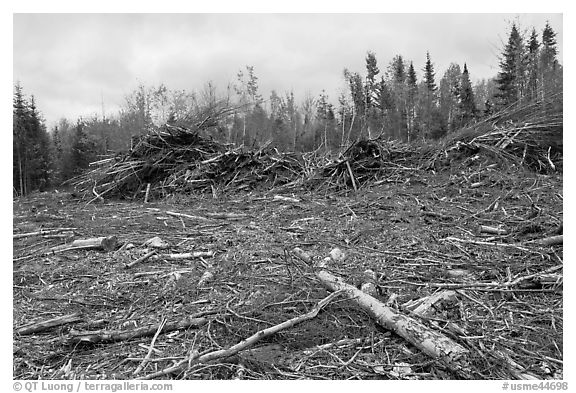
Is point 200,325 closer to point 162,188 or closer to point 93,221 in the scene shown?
point 93,221

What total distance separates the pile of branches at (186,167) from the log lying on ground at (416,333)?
18.7 feet

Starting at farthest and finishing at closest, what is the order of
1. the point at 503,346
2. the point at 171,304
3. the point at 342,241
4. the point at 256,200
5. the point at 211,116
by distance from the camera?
1. the point at 211,116
2. the point at 256,200
3. the point at 342,241
4. the point at 171,304
5. the point at 503,346

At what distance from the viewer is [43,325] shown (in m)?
2.60

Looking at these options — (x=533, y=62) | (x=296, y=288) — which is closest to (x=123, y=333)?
(x=296, y=288)

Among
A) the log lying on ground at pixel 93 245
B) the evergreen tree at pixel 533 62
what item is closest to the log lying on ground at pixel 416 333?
the log lying on ground at pixel 93 245

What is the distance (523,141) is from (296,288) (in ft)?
23.9

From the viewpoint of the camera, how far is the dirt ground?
2146mm

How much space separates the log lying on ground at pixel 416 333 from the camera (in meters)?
2.01

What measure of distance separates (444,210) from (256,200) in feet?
10.9

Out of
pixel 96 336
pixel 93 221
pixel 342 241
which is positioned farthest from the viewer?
pixel 93 221

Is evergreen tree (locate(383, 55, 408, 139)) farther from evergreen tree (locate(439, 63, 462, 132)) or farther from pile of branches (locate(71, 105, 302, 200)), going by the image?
pile of branches (locate(71, 105, 302, 200))

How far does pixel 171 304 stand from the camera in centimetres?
288

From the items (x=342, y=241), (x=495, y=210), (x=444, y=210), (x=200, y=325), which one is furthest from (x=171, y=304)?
(x=495, y=210)

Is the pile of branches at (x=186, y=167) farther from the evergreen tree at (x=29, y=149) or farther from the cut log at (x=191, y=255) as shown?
the evergreen tree at (x=29, y=149)
